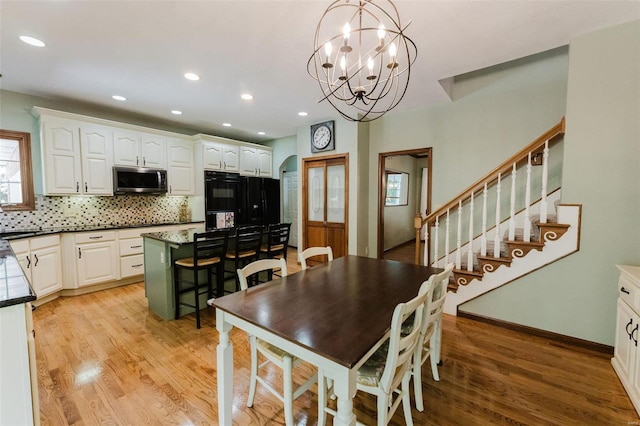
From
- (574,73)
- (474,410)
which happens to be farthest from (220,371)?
(574,73)

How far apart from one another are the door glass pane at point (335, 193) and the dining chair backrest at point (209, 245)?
2286 millimetres

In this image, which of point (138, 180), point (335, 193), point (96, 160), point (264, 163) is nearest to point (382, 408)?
point (335, 193)

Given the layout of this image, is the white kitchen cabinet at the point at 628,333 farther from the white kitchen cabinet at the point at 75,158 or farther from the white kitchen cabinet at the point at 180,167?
the white kitchen cabinet at the point at 75,158

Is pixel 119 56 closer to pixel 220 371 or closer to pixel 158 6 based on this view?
pixel 158 6

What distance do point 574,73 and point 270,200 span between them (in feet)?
16.2

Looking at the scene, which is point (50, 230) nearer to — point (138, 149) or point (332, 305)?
point (138, 149)

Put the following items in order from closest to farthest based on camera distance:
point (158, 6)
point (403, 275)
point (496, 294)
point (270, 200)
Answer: point (158, 6)
point (403, 275)
point (496, 294)
point (270, 200)

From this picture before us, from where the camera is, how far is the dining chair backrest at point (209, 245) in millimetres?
2621

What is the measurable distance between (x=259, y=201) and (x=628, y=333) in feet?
17.1

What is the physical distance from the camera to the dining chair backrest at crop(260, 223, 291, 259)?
3266 mm

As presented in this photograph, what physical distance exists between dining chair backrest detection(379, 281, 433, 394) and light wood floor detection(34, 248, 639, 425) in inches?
23.9

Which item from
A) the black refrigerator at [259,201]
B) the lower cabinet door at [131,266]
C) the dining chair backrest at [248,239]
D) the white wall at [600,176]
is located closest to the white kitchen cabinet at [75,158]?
the lower cabinet door at [131,266]

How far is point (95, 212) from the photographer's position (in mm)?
4051

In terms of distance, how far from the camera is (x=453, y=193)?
3.82 m
